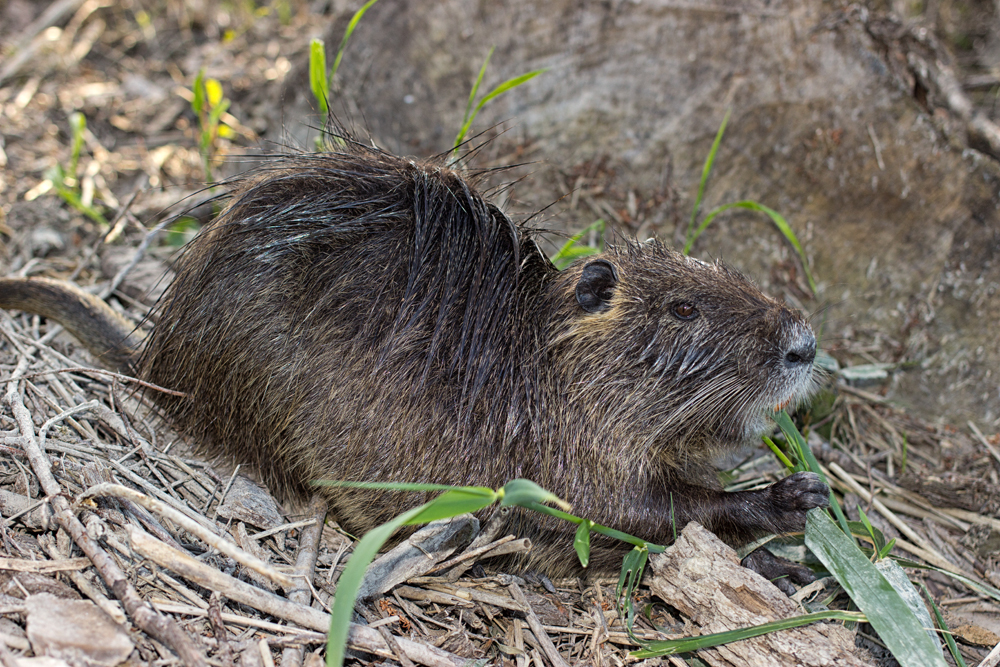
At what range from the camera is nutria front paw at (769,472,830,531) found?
8.70ft

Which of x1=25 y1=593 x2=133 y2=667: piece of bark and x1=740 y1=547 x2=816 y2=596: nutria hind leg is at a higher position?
x1=25 y1=593 x2=133 y2=667: piece of bark

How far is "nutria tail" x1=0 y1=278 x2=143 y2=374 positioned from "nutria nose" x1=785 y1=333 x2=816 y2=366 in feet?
8.22

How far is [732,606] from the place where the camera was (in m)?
2.41

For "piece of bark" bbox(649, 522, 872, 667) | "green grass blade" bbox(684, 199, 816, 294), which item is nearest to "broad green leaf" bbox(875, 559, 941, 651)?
"piece of bark" bbox(649, 522, 872, 667)

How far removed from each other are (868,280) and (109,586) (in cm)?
343

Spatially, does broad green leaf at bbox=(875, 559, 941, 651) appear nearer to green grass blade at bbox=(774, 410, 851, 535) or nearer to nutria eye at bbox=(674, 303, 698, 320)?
green grass blade at bbox=(774, 410, 851, 535)

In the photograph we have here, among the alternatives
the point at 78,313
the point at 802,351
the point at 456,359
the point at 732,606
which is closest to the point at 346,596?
the point at 456,359

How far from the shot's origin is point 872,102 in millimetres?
3658

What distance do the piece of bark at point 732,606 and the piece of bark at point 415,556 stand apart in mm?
677

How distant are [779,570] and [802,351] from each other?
838 millimetres

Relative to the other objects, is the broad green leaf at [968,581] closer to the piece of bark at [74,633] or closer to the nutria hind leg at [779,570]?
the nutria hind leg at [779,570]

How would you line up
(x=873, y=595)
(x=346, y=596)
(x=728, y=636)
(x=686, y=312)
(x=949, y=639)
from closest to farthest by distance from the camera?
(x=346, y=596)
(x=728, y=636)
(x=873, y=595)
(x=949, y=639)
(x=686, y=312)

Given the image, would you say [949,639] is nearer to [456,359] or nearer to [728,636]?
[728,636]

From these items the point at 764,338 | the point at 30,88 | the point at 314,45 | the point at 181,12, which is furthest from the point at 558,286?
the point at 181,12
